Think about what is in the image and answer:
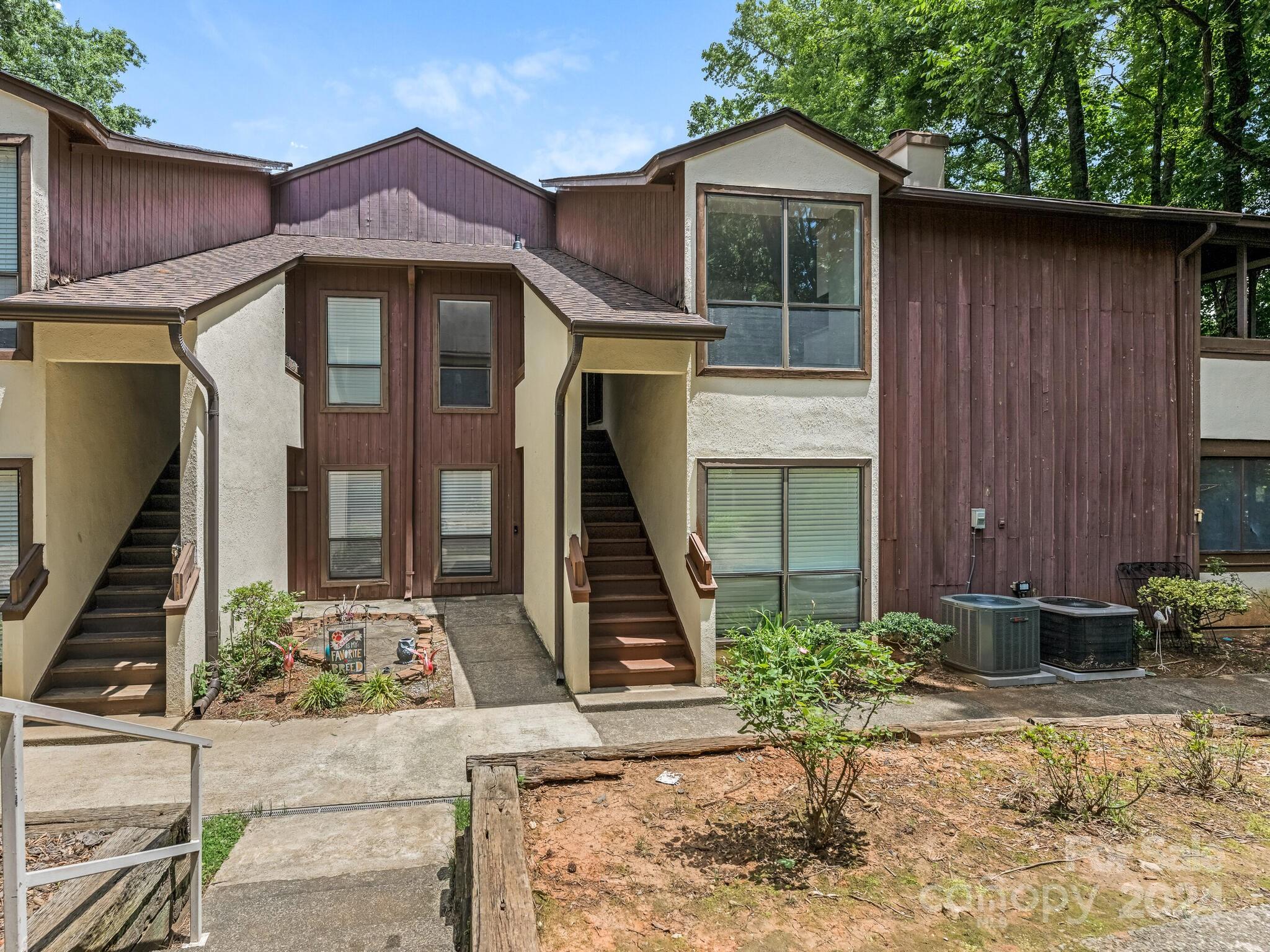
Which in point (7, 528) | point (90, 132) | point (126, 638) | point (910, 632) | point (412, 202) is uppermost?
point (412, 202)

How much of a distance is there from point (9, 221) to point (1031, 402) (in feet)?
37.5

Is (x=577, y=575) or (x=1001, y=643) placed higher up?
(x=577, y=575)

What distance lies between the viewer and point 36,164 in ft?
22.6

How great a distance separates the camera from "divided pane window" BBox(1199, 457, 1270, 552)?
30.9 ft

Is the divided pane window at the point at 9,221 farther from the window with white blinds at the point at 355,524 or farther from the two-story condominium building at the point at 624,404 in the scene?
the window with white blinds at the point at 355,524

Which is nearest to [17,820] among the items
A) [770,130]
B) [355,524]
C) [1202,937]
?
[1202,937]

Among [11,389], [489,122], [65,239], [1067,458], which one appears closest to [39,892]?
[11,389]

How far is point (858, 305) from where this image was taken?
7.87 metres

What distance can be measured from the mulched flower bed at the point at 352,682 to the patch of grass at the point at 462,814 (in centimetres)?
202

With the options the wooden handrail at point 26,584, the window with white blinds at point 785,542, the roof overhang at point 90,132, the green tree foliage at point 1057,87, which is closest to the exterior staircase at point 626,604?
the window with white blinds at point 785,542

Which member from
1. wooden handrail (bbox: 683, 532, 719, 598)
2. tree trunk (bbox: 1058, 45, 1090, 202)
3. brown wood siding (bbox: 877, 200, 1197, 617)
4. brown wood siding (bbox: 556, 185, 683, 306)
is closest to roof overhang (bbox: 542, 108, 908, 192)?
brown wood siding (bbox: 556, 185, 683, 306)

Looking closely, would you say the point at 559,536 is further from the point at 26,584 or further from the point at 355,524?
the point at 26,584

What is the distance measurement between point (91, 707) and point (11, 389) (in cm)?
307

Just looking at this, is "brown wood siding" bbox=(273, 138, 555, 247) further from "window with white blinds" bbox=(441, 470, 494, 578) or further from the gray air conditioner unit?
the gray air conditioner unit
